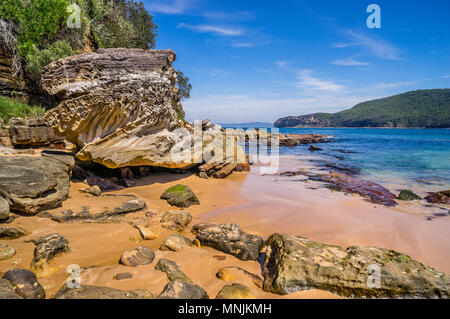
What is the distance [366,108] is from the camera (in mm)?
111625

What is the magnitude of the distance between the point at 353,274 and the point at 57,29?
17545mm

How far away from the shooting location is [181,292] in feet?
6.86

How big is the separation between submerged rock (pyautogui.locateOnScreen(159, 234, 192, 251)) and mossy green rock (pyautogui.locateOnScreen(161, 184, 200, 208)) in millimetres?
1880

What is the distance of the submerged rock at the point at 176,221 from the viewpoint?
4026mm

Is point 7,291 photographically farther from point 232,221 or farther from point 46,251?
point 232,221

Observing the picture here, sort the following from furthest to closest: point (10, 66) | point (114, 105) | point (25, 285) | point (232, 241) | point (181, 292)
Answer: point (10, 66), point (114, 105), point (232, 241), point (181, 292), point (25, 285)

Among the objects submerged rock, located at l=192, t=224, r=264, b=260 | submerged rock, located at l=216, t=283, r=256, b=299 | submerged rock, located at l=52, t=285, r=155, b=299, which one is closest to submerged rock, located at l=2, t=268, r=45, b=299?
submerged rock, located at l=52, t=285, r=155, b=299

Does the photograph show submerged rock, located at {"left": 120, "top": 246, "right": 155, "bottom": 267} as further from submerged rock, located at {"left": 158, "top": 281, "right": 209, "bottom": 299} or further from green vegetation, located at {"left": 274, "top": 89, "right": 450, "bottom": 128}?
green vegetation, located at {"left": 274, "top": 89, "right": 450, "bottom": 128}

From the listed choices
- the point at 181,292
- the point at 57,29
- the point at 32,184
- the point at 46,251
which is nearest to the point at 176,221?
the point at 46,251

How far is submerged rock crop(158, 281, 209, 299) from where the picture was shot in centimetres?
205
